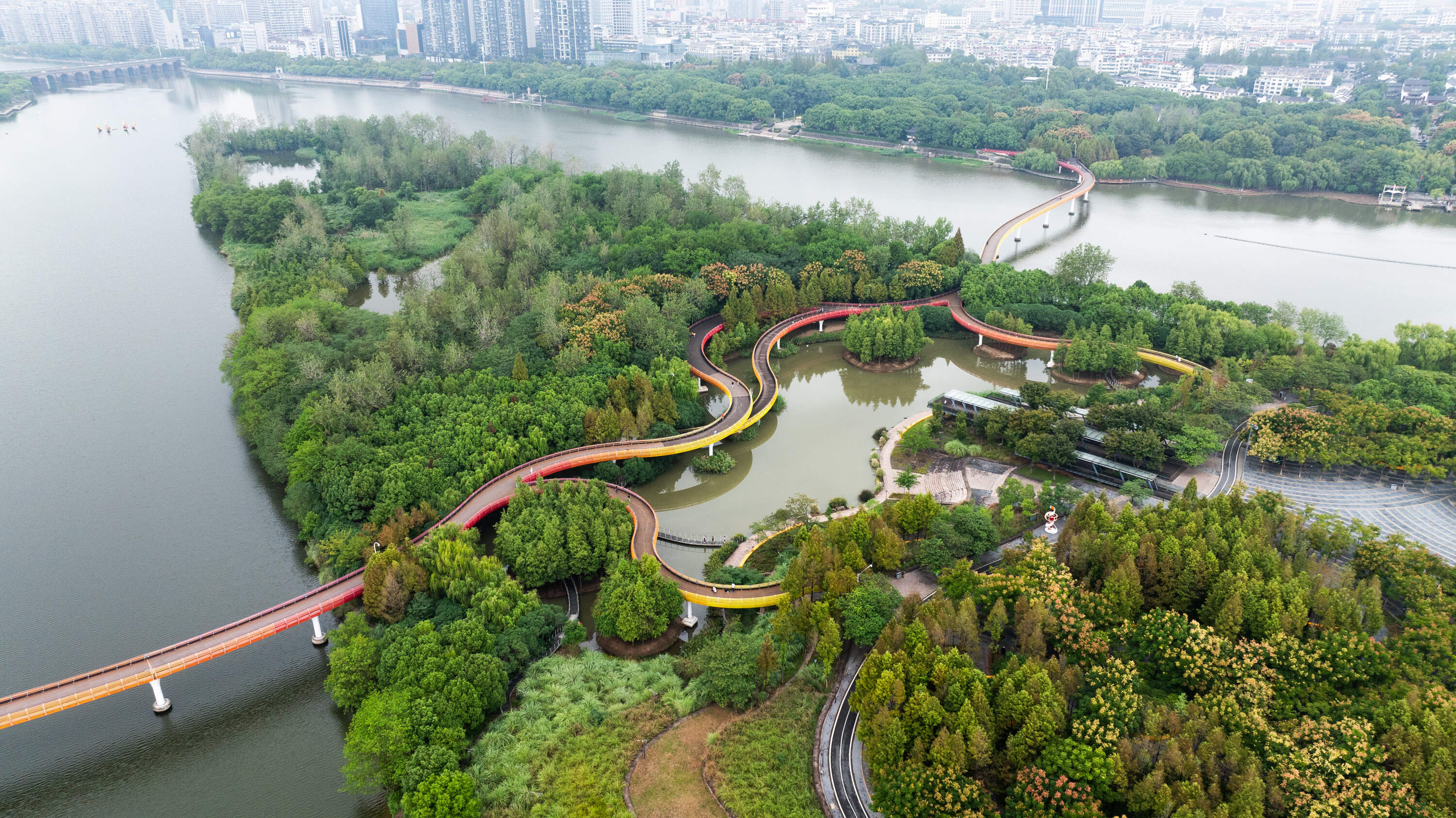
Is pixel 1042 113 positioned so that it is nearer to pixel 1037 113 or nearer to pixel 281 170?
pixel 1037 113

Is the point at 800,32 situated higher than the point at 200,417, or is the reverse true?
the point at 800,32

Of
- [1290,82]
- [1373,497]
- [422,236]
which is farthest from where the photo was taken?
[1290,82]

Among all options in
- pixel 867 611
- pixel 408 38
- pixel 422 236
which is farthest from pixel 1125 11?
pixel 867 611

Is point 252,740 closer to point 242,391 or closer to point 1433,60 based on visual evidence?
point 242,391

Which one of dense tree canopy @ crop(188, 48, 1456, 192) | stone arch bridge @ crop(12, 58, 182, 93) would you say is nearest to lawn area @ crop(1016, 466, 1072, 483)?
dense tree canopy @ crop(188, 48, 1456, 192)

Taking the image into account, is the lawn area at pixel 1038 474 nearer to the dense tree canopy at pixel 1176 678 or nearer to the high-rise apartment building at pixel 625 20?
the dense tree canopy at pixel 1176 678

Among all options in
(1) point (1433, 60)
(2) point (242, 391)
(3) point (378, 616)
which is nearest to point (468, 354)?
(2) point (242, 391)
